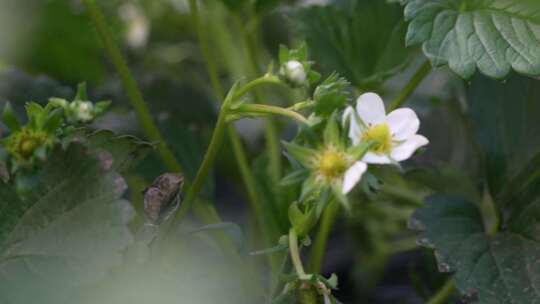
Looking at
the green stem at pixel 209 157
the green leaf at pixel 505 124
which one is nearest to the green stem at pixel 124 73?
the green stem at pixel 209 157

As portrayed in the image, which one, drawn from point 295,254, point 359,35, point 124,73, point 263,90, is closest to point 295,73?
point 295,254

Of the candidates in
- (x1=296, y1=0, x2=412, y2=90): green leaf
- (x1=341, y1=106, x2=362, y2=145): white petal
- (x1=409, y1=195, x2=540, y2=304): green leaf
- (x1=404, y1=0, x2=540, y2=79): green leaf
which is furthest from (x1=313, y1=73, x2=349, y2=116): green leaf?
(x1=296, y1=0, x2=412, y2=90): green leaf

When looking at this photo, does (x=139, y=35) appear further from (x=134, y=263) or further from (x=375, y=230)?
(x=134, y=263)

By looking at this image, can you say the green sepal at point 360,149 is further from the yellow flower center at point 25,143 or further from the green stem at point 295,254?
the yellow flower center at point 25,143

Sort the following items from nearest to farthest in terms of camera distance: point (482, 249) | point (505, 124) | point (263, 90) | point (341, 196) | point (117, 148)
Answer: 1. point (341, 196)
2. point (117, 148)
3. point (482, 249)
4. point (505, 124)
5. point (263, 90)

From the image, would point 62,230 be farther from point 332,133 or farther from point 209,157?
point 332,133

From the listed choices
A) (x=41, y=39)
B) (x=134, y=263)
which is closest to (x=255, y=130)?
(x=41, y=39)
